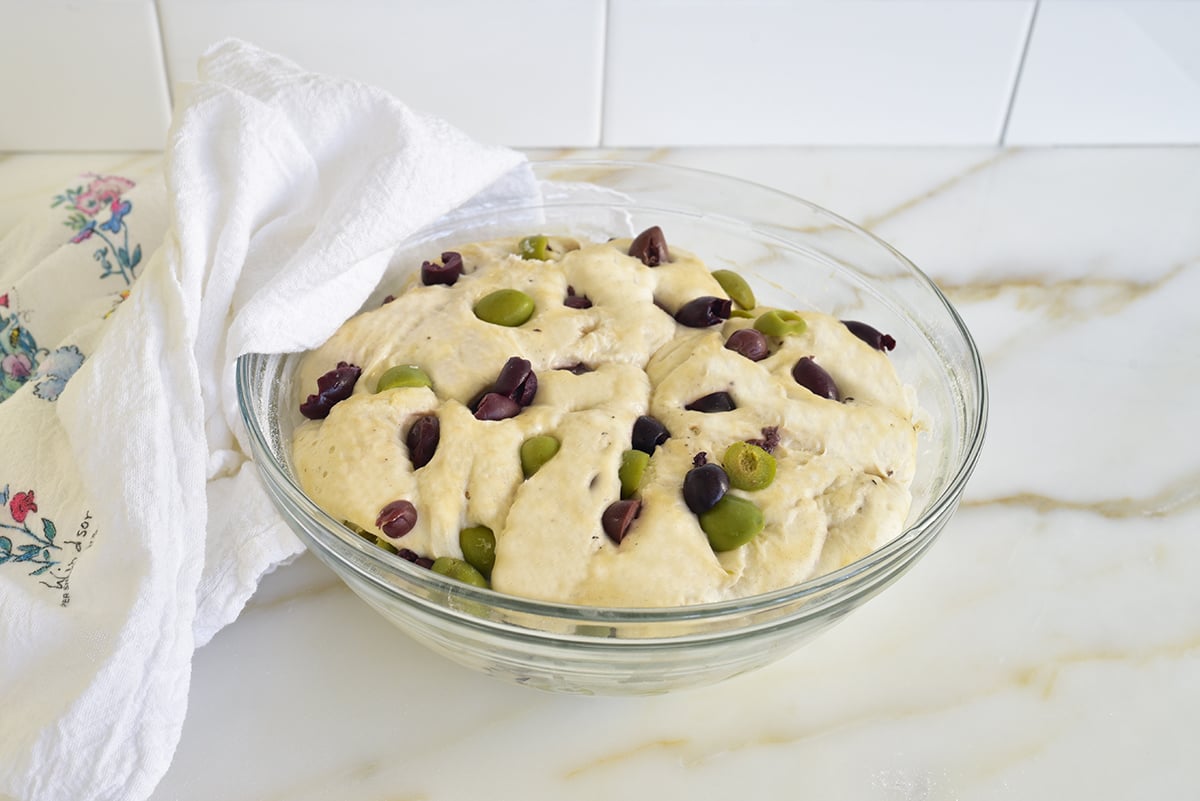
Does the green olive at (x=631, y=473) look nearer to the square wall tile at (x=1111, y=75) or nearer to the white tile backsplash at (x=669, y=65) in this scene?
the white tile backsplash at (x=669, y=65)

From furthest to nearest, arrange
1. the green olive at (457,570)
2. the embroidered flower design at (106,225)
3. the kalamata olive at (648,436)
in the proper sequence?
the embroidered flower design at (106,225) → the kalamata olive at (648,436) → the green olive at (457,570)

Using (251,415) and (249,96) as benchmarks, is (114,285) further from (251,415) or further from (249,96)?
(251,415)

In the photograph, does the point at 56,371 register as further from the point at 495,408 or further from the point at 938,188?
the point at 938,188

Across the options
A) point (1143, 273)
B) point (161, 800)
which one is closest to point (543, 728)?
point (161, 800)

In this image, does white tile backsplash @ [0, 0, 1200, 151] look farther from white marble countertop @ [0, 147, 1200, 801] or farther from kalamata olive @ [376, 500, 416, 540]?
kalamata olive @ [376, 500, 416, 540]

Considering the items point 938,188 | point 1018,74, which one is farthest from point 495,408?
point 1018,74

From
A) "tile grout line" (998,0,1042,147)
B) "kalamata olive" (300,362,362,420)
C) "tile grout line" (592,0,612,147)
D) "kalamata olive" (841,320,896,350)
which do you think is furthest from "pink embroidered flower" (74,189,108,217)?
"tile grout line" (998,0,1042,147)

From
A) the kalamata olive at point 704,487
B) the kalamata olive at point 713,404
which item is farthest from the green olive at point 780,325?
the kalamata olive at point 704,487
